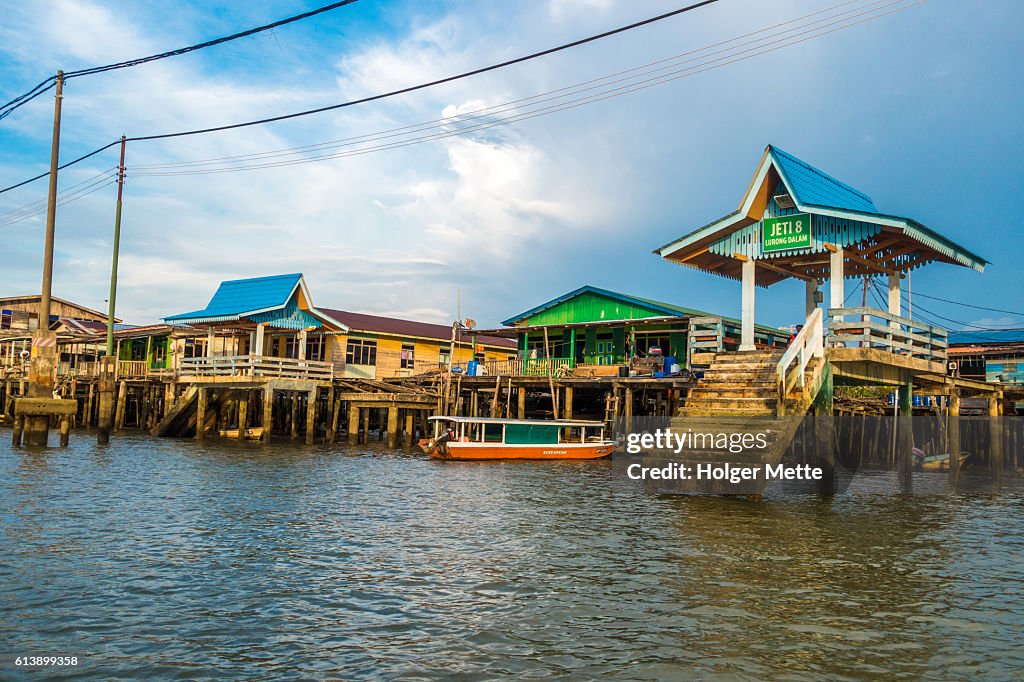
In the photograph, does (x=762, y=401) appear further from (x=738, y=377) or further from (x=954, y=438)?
(x=954, y=438)

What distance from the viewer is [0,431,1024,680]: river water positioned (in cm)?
904

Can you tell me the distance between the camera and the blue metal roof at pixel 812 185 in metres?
22.6

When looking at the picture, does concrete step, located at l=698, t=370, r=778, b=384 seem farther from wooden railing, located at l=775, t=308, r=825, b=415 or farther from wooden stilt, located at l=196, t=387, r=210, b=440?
wooden stilt, located at l=196, t=387, r=210, b=440

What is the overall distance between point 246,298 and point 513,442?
762 inches

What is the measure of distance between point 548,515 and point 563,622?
345 inches

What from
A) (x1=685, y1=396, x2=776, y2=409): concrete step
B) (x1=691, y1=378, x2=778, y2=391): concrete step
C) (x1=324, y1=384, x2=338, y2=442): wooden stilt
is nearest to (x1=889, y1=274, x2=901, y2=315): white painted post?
(x1=691, y1=378, x2=778, y2=391): concrete step

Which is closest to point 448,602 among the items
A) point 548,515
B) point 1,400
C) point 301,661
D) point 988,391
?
point 301,661

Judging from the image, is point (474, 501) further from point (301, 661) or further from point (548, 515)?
point (301, 661)

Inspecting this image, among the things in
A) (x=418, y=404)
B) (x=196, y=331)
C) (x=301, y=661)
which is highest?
(x=196, y=331)

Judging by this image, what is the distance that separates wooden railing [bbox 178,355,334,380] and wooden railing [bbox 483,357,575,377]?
29.2 ft

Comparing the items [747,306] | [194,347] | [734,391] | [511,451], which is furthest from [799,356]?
[194,347]

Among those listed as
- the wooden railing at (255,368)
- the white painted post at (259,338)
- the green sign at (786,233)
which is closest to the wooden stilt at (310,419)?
the wooden railing at (255,368)

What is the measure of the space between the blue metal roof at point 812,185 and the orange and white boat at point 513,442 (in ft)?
48.8

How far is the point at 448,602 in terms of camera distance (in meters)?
11.2
